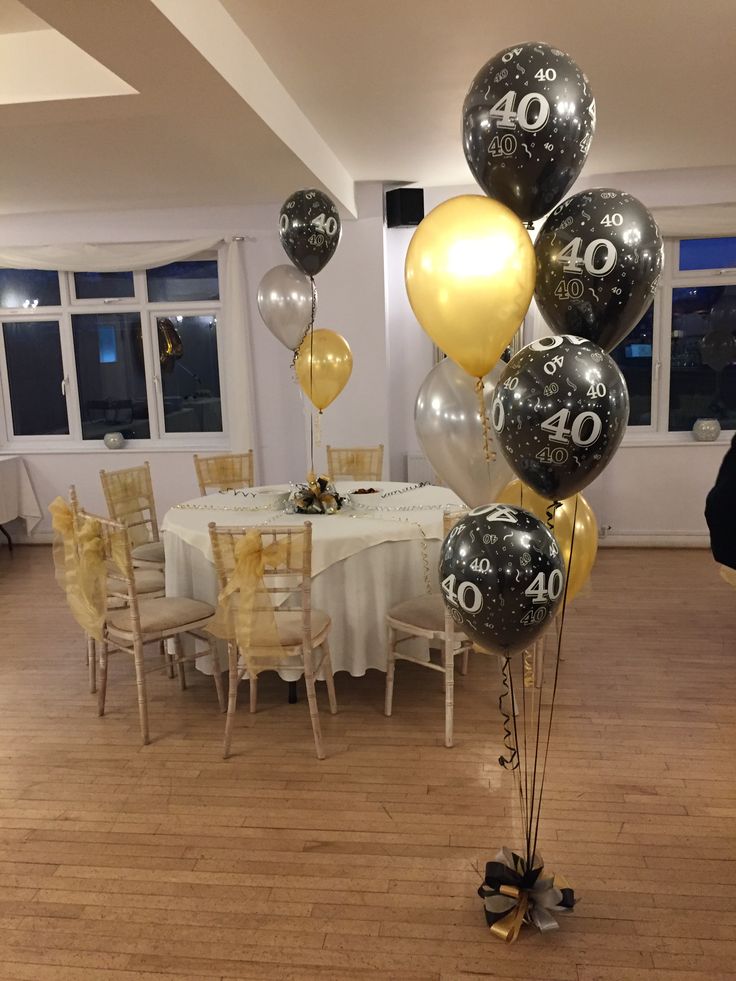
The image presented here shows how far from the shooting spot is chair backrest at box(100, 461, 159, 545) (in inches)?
166

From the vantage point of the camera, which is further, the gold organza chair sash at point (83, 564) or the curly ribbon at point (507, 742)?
the gold organza chair sash at point (83, 564)

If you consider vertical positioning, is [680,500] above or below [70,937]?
above

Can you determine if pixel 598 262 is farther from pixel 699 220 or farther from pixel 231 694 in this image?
pixel 699 220

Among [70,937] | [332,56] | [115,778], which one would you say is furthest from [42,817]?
[332,56]

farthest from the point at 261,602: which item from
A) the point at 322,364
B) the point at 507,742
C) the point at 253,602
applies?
the point at 322,364

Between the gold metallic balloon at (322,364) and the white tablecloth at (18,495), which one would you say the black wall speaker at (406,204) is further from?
the white tablecloth at (18,495)

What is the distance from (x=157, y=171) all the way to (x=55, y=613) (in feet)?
8.93

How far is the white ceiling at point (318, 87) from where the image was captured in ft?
8.59

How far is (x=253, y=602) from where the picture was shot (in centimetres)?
283

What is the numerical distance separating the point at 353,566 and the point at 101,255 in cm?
393

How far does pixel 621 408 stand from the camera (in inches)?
65.7

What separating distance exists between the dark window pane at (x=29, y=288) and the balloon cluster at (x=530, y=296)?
17.8ft

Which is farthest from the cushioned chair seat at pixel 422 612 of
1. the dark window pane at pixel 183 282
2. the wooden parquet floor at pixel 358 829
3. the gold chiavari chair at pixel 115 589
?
the dark window pane at pixel 183 282

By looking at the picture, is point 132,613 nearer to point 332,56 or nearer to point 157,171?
point 332,56
